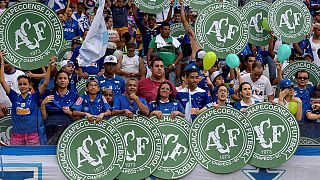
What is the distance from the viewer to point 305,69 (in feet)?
55.6

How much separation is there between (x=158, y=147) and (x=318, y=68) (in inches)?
145

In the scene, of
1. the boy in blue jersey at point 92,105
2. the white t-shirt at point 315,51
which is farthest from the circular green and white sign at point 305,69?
the boy in blue jersey at point 92,105

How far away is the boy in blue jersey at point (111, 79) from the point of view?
1580 centimetres

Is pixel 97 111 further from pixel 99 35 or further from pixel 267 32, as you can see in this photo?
pixel 267 32

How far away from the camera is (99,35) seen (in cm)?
1628

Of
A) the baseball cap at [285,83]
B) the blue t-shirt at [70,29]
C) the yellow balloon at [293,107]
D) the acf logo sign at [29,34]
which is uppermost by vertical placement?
the acf logo sign at [29,34]

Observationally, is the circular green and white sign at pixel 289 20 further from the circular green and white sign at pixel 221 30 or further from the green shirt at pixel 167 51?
the green shirt at pixel 167 51

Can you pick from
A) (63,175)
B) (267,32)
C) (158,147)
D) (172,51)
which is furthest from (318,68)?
(63,175)

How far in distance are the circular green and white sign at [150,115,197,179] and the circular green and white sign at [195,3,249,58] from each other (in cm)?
210

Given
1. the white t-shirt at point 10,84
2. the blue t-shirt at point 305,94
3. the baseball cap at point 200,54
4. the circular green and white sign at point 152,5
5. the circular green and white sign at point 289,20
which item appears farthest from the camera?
the circular green and white sign at point 152,5

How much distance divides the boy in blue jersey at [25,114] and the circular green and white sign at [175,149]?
1.57 metres

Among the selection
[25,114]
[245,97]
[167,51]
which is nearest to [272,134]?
[245,97]

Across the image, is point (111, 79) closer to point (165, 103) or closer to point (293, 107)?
point (165, 103)

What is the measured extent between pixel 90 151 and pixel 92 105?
0.64 m
